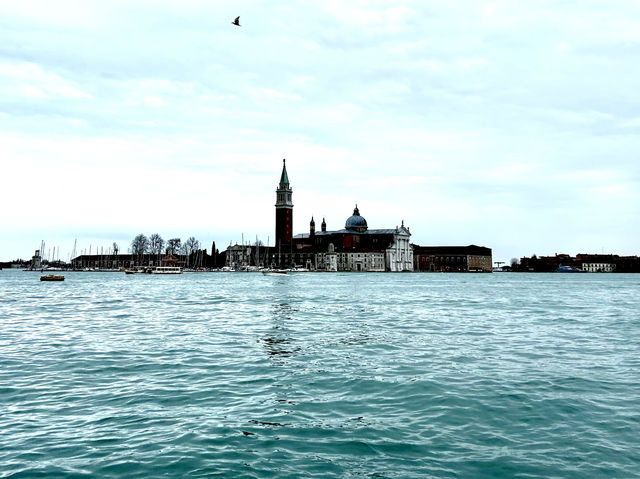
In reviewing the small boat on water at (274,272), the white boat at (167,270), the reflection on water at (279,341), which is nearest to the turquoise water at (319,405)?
the reflection on water at (279,341)

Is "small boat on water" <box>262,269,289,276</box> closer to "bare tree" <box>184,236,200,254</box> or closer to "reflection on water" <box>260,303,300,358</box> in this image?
"bare tree" <box>184,236,200,254</box>

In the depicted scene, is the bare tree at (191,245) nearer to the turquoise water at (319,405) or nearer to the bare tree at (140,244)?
the bare tree at (140,244)

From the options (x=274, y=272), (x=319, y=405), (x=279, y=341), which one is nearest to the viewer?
(x=319, y=405)

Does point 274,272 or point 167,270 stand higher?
point 167,270

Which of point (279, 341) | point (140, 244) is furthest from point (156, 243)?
point (279, 341)

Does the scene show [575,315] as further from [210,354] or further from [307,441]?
[307,441]

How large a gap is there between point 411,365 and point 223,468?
8.74 m

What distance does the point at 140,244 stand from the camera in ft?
597

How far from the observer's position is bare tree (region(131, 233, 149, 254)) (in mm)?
181500

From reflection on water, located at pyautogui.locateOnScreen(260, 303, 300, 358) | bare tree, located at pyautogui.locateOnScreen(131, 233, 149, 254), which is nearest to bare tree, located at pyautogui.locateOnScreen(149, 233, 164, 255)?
bare tree, located at pyautogui.locateOnScreen(131, 233, 149, 254)

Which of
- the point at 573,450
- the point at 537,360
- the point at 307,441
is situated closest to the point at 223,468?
the point at 307,441

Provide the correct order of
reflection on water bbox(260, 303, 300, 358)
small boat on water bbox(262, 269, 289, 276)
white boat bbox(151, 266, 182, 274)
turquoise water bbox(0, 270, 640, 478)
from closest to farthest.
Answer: turquoise water bbox(0, 270, 640, 478)
reflection on water bbox(260, 303, 300, 358)
white boat bbox(151, 266, 182, 274)
small boat on water bbox(262, 269, 289, 276)

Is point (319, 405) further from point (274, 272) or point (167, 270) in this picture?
point (274, 272)

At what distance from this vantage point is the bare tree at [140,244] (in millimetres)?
181500
